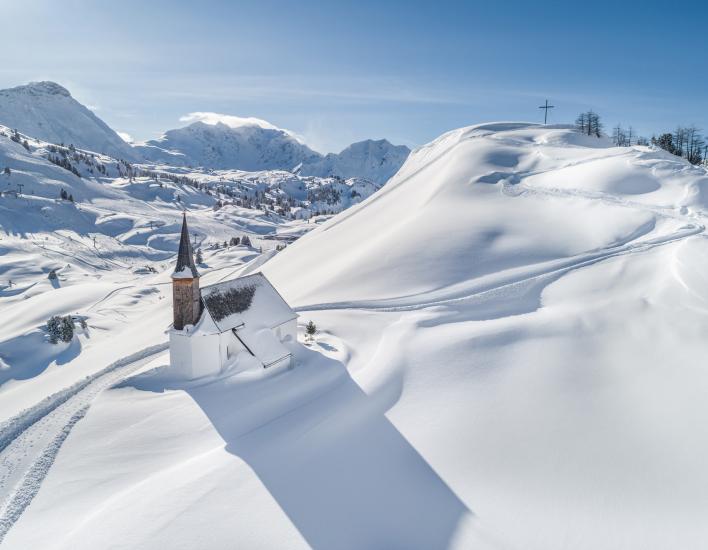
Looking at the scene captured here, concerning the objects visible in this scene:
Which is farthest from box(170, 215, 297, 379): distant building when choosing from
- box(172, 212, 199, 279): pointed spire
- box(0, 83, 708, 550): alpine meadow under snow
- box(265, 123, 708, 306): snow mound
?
box(265, 123, 708, 306): snow mound

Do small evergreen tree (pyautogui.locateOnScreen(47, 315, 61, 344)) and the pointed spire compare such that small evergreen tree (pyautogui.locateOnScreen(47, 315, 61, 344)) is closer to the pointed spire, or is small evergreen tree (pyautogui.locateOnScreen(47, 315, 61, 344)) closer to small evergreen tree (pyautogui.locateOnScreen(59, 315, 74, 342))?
small evergreen tree (pyautogui.locateOnScreen(59, 315, 74, 342))

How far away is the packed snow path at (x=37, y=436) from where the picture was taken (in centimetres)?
1684

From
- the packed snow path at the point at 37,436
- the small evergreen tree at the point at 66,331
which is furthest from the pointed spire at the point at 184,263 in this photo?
the small evergreen tree at the point at 66,331

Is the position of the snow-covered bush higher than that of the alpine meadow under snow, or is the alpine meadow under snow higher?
the alpine meadow under snow

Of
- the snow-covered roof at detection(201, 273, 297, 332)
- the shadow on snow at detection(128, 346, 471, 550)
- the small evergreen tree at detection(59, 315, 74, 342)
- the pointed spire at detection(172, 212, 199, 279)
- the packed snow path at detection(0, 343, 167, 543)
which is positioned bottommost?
the small evergreen tree at detection(59, 315, 74, 342)

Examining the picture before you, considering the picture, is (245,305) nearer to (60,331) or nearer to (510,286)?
(510,286)

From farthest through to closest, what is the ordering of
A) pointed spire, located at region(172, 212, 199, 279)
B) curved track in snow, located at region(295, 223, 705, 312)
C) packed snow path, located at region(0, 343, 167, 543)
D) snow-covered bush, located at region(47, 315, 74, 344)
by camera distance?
snow-covered bush, located at region(47, 315, 74, 344) → curved track in snow, located at region(295, 223, 705, 312) → pointed spire, located at region(172, 212, 199, 279) → packed snow path, located at region(0, 343, 167, 543)

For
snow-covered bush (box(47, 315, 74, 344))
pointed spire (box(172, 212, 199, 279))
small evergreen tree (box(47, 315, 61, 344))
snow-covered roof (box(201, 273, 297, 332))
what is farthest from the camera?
snow-covered bush (box(47, 315, 74, 344))

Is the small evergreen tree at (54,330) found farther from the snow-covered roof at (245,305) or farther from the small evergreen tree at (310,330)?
the small evergreen tree at (310,330)

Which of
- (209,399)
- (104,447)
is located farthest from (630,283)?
(104,447)

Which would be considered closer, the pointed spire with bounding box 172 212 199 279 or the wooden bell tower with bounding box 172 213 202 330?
the pointed spire with bounding box 172 212 199 279

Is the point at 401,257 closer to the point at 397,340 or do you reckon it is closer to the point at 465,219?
the point at 465,219

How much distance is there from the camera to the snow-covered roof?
25.7 m

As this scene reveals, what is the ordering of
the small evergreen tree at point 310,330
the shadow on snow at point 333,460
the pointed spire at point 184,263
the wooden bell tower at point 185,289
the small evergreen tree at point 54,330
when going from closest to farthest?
1. the shadow on snow at point 333,460
2. the pointed spire at point 184,263
3. the wooden bell tower at point 185,289
4. the small evergreen tree at point 310,330
5. the small evergreen tree at point 54,330
